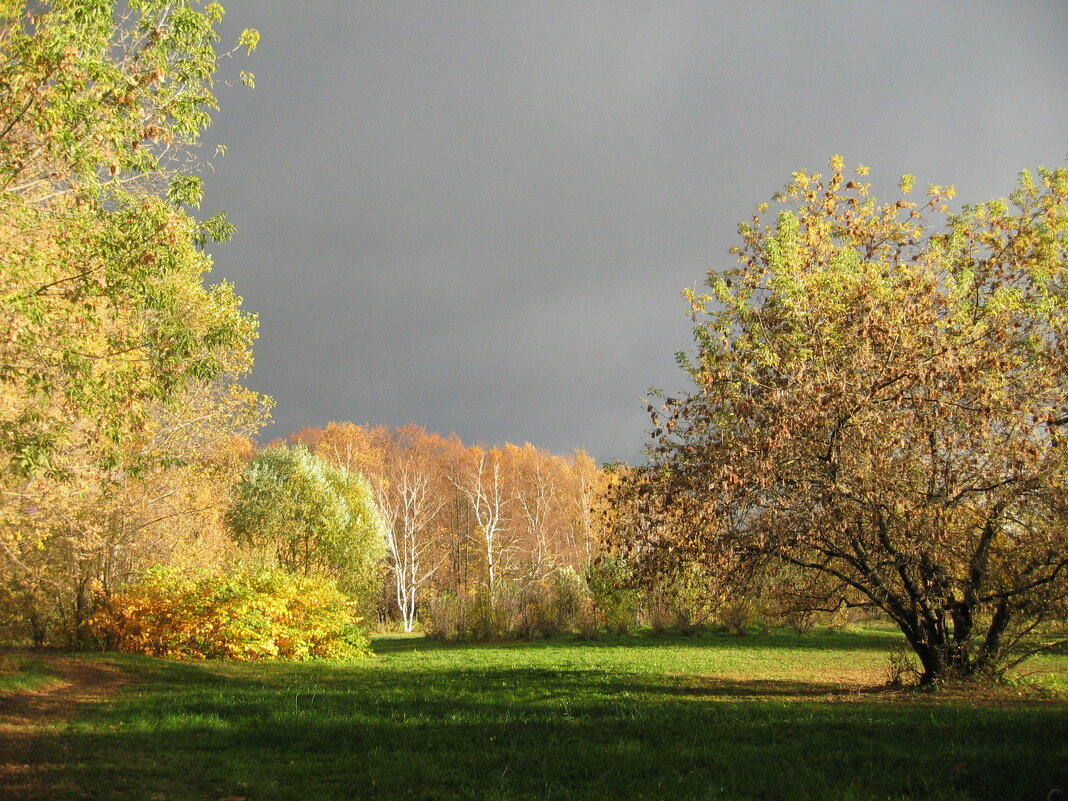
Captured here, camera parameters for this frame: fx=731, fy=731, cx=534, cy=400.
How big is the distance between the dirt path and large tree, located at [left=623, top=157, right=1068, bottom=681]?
8.86 metres

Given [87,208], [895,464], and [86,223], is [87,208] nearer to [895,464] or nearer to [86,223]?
[86,223]

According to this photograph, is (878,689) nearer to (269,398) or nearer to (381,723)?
(381,723)

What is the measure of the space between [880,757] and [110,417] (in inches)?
408

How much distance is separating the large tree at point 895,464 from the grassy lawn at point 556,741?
1643 mm

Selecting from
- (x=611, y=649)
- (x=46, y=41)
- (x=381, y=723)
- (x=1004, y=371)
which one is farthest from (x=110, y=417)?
(x=611, y=649)

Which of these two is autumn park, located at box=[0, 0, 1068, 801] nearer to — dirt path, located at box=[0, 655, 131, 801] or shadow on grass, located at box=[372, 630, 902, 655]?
dirt path, located at box=[0, 655, 131, 801]

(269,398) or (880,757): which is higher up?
(269,398)

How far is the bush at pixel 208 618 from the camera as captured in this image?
63.3 ft

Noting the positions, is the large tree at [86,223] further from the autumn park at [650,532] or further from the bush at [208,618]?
the bush at [208,618]

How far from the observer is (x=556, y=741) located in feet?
26.4

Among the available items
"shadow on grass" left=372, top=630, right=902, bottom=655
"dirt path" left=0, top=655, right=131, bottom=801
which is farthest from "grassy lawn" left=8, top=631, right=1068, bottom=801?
"shadow on grass" left=372, top=630, right=902, bottom=655

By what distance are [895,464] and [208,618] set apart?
55.7 feet

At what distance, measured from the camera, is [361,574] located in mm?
37500

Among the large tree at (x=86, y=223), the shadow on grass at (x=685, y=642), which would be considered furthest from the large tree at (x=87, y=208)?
the shadow on grass at (x=685, y=642)
